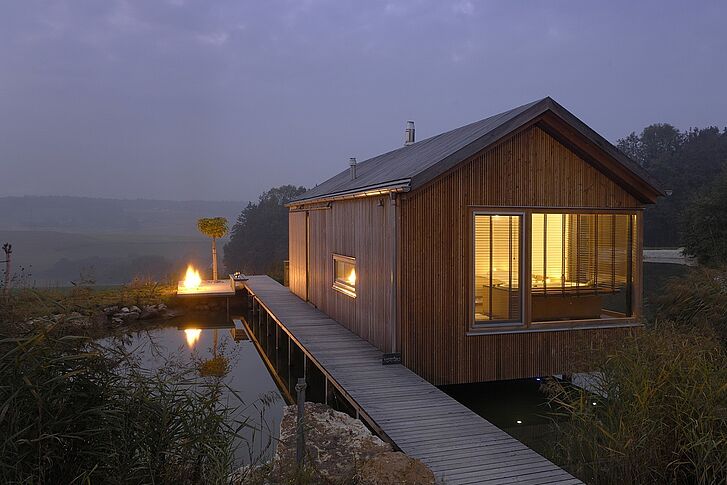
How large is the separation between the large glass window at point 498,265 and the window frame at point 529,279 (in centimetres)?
8

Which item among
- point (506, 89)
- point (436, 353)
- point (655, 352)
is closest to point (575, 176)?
point (436, 353)

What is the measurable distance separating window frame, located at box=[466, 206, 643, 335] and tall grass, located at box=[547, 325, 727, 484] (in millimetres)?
2938

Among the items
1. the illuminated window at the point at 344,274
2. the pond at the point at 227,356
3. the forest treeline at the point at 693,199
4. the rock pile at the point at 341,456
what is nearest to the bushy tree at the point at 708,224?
the forest treeline at the point at 693,199

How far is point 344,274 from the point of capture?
1042cm

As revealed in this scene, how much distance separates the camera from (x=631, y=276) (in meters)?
8.56

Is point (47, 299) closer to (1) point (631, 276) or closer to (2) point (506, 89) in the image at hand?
(1) point (631, 276)

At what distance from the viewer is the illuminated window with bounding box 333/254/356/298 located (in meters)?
9.77

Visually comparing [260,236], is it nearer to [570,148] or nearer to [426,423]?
[570,148]

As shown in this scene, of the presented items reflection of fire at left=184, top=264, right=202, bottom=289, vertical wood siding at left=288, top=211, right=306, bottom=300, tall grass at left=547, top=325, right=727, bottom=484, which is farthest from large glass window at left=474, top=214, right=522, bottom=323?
reflection of fire at left=184, top=264, right=202, bottom=289

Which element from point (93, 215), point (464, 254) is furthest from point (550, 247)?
point (93, 215)

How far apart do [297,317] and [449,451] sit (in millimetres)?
6867

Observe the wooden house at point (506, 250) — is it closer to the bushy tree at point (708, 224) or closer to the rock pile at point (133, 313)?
the rock pile at point (133, 313)

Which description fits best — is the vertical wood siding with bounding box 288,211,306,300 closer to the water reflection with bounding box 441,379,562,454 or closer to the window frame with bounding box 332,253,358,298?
the window frame with bounding box 332,253,358,298

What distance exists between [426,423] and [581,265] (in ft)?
14.9
